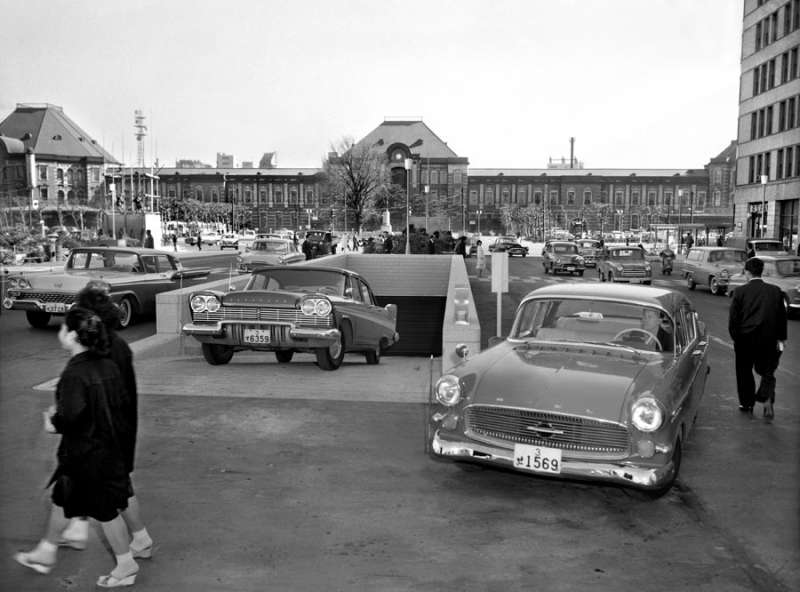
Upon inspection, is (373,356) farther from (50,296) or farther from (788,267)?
(788,267)

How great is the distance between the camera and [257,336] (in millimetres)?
10227

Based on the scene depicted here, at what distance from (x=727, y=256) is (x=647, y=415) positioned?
22.9 meters

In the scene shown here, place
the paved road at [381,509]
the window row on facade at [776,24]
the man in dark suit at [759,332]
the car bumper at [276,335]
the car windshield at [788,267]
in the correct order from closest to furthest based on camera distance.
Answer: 1. the paved road at [381,509]
2. the man in dark suit at [759,332]
3. the car bumper at [276,335]
4. the car windshield at [788,267]
5. the window row on facade at [776,24]

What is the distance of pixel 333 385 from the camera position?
9.98 metres

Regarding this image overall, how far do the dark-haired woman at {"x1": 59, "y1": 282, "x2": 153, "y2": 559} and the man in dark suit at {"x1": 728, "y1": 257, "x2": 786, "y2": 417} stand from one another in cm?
676

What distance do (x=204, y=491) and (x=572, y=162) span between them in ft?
525

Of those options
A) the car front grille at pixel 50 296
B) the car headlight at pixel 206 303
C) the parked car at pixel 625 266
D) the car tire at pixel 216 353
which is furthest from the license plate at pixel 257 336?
the parked car at pixel 625 266

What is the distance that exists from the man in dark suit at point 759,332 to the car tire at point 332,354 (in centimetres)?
485

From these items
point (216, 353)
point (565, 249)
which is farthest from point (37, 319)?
point (565, 249)

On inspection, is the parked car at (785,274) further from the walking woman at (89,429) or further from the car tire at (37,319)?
the walking woman at (89,429)

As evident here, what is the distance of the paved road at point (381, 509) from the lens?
15.6 feet

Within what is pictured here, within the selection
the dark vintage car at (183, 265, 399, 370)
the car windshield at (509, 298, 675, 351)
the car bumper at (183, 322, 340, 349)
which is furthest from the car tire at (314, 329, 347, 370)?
the car windshield at (509, 298, 675, 351)

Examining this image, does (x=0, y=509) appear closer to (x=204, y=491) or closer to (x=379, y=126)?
(x=204, y=491)

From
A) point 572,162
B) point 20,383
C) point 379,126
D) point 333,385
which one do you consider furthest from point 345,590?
point 572,162
